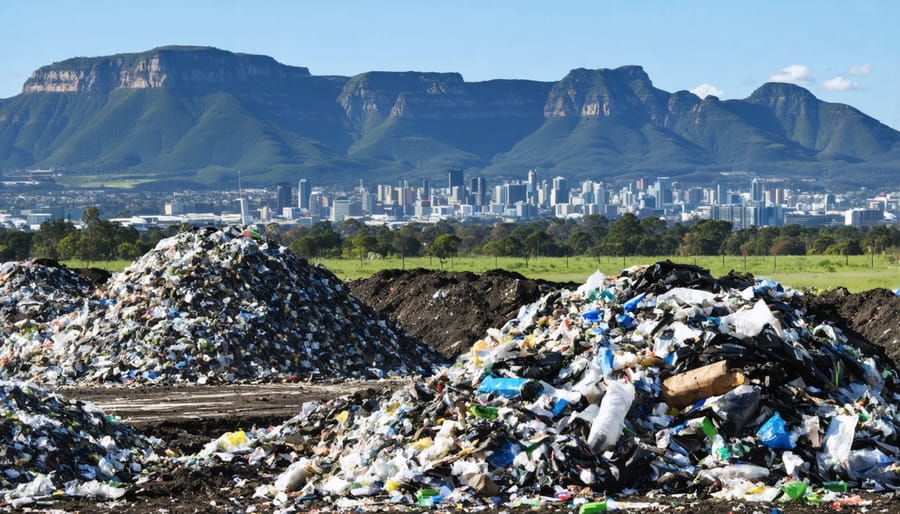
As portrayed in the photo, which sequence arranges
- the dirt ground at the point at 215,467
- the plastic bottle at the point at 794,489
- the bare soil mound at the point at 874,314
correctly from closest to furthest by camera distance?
1. the dirt ground at the point at 215,467
2. the plastic bottle at the point at 794,489
3. the bare soil mound at the point at 874,314

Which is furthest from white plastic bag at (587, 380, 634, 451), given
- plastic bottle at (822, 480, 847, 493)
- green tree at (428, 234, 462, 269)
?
green tree at (428, 234, 462, 269)

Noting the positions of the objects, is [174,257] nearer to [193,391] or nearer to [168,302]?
[168,302]

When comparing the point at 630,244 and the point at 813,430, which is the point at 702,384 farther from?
the point at 630,244

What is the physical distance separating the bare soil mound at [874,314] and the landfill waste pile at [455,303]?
6836mm

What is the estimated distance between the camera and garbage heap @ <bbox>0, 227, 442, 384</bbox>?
74.7 feet

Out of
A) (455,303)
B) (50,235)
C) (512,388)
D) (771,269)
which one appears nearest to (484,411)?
(512,388)

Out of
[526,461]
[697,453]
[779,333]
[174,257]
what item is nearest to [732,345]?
[779,333]

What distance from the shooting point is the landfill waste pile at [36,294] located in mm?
28375

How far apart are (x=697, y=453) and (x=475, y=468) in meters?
2.17

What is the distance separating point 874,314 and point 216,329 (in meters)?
12.7

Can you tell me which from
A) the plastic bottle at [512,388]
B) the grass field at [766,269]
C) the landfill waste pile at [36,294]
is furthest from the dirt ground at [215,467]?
the grass field at [766,269]

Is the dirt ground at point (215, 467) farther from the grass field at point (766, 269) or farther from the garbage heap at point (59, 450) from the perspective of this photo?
the grass field at point (766, 269)

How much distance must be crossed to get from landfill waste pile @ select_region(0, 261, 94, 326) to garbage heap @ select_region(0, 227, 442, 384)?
1873 mm

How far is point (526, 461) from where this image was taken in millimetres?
12195
